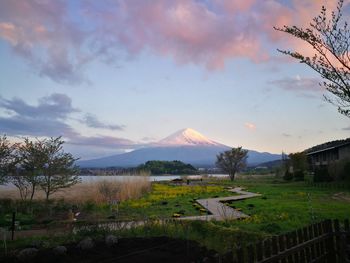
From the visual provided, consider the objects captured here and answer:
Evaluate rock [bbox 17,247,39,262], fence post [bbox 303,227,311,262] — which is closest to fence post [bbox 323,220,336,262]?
fence post [bbox 303,227,311,262]

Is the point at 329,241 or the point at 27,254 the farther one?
the point at 27,254

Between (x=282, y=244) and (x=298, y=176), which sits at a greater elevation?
(x=298, y=176)

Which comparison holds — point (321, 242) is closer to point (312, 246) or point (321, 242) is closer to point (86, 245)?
point (312, 246)

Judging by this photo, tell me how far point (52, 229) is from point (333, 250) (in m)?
9.54

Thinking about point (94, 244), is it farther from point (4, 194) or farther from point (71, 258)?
point (4, 194)

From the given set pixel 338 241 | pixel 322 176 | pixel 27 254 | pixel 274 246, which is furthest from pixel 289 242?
pixel 322 176

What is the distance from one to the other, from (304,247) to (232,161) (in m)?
57.8

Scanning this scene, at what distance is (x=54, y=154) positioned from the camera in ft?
72.6

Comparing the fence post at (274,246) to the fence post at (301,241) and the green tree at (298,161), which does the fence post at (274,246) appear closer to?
the fence post at (301,241)

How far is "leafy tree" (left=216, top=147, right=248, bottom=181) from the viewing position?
63.1m

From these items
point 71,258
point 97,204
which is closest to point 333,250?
point 71,258

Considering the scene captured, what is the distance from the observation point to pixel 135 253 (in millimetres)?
9031

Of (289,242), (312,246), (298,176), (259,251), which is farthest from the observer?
(298,176)

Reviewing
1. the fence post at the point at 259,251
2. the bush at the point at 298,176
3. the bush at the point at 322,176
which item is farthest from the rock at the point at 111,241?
the bush at the point at 298,176
